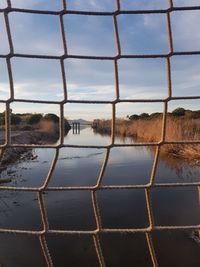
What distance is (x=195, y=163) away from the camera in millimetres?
10883

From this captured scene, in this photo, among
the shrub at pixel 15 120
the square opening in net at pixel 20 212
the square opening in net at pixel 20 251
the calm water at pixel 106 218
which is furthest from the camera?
the shrub at pixel 15 120

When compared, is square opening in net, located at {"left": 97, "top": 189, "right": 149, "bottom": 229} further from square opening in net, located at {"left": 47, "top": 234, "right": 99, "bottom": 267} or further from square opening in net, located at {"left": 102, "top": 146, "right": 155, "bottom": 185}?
square opening in net, located at {"left": 102, "top": 146, "right": 155, "bottom": 185}

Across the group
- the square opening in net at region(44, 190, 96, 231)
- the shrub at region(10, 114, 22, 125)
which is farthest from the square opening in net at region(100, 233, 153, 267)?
the shrub at region(10, 114, 22, 125)

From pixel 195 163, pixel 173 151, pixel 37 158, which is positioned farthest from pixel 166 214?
pixel 37 158

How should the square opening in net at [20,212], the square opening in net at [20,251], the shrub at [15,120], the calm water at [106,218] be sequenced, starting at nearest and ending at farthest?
the square opening in net at [20,251], the calm water at [106,218], the square opening in net at [20,212], the shrub at [15,120]

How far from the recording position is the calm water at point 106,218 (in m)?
4.76

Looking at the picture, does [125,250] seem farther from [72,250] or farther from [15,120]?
[15,120]

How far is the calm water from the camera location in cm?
476

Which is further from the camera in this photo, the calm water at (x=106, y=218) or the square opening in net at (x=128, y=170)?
the square opening in net at (x=128, y=170)

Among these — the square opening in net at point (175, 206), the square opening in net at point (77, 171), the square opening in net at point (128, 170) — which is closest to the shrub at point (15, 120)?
the square opening in net at point (77, 171)

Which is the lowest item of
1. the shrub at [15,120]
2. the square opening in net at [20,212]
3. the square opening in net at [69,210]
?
the square opening in net at [69,210]

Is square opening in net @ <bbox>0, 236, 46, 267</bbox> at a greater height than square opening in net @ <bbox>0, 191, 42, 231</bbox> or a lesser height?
lesser

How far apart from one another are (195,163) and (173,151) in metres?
1.85

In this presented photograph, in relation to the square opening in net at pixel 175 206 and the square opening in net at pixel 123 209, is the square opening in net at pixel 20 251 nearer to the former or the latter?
the square opening in net at pixel 123 209
